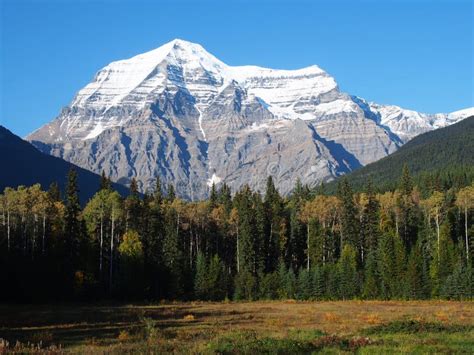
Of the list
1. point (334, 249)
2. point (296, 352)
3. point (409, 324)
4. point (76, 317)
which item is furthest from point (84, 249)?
point (296, 352)

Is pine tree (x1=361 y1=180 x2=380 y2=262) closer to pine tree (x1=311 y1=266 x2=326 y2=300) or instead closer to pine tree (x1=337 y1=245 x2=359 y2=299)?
pine tree (x1=337 y1=245 x2=359 y2=299)

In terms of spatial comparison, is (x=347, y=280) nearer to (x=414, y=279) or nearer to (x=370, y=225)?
(x=414, y=279)

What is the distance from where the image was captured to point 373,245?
11512cm

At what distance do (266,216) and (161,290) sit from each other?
33506 millimetres

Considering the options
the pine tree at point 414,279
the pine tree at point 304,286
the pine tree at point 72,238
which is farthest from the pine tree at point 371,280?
the pine tree at point 72,238

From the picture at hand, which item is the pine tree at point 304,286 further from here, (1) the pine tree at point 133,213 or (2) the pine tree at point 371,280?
(1) the pine tree at point 133,213

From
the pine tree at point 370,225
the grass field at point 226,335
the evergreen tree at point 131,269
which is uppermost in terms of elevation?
the pine tree at point 370,225

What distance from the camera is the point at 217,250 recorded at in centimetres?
13250

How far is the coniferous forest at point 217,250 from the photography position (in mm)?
93688

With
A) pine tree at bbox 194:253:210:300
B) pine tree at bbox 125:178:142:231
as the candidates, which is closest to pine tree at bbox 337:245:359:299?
pine tree at bbox 194:253:210:300

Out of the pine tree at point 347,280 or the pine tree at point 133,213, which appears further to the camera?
the pine tree at point 133,213

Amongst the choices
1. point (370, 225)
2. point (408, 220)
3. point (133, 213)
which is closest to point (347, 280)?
point (370, 225)

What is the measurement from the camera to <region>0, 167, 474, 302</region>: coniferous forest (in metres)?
93.7

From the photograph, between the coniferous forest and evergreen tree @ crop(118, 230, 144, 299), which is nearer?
the coniferous forest
